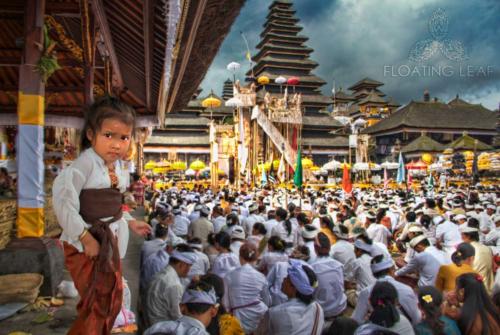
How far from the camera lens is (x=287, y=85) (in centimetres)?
4766

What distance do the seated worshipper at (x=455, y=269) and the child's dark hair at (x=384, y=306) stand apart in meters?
2.37

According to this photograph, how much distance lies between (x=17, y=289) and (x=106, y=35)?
5598 millimetres

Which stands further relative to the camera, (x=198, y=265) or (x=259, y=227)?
(x=259, y=227)

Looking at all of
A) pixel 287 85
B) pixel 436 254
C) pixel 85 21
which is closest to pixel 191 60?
pixel 85 21

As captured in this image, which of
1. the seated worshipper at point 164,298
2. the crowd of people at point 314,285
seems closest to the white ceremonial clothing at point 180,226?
the crowd of people at point 314,285

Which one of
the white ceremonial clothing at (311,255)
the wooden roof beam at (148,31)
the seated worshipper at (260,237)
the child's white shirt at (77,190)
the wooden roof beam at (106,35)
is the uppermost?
the wooden roof beam at (106,35)

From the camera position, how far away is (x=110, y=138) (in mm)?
2580

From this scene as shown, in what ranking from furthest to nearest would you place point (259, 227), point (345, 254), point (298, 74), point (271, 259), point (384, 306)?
point (298, 74) → point (259, 227) → point (345, 254) → point (271, 259) → point (384, 306)

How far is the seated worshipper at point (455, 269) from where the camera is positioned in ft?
17.9

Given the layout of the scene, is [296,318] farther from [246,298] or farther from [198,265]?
[198,265]

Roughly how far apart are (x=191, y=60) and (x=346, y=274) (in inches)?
190

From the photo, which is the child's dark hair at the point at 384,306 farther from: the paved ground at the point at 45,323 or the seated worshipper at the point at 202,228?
the seated worshipper at the point at 202,228

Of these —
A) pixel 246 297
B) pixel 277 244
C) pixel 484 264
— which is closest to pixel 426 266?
pixel 484 264

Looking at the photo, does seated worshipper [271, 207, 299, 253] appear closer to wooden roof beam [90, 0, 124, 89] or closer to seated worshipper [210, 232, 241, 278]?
seated worshipper [210, 232, 241, 278]
